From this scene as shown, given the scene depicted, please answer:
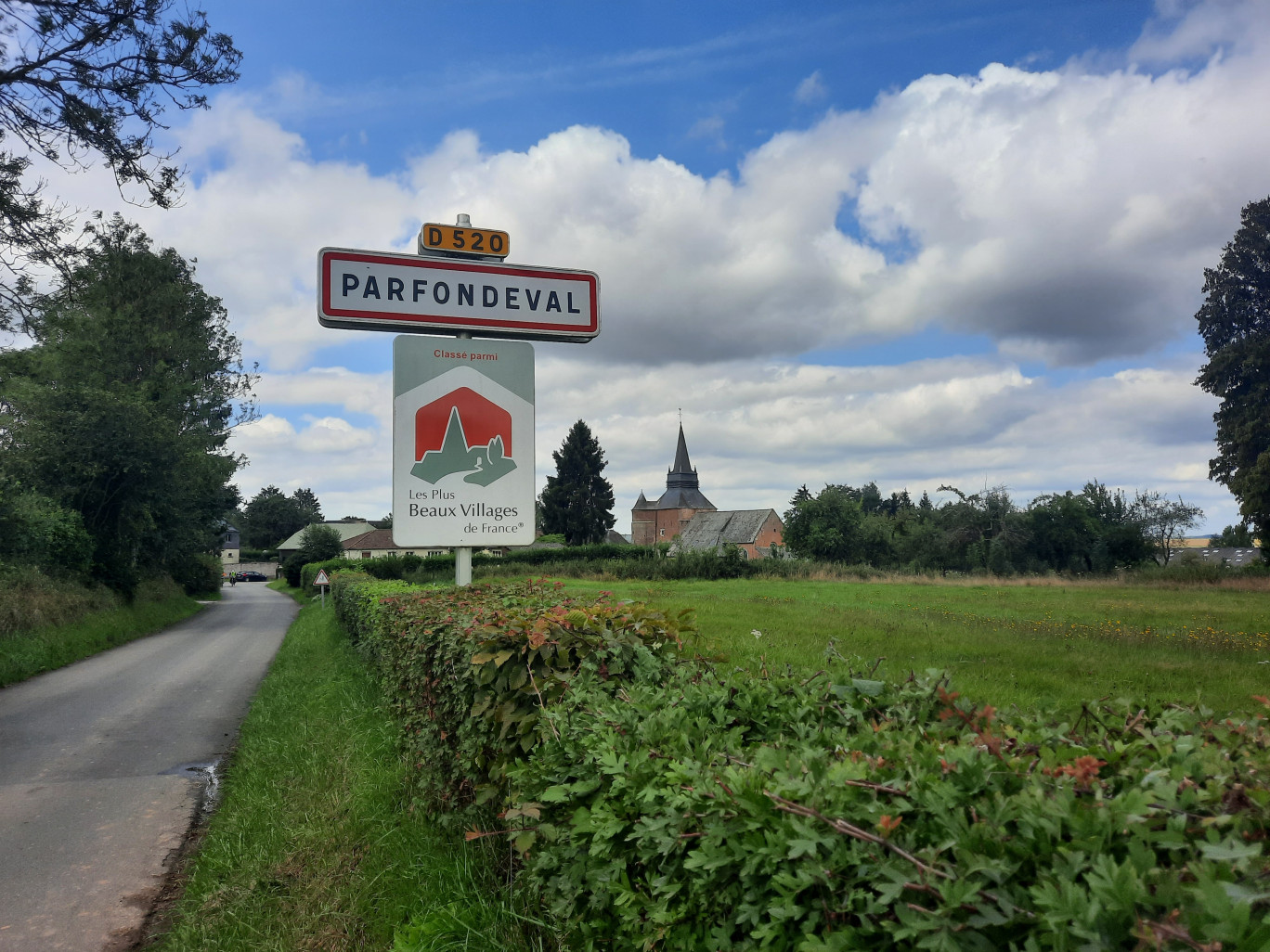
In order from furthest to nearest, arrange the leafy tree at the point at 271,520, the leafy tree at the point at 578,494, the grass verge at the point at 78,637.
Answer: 1. the leafy tree at the point at 271,520
2. the leafy tree at the point at 578,494
3. the grass verge at the point at 78,637

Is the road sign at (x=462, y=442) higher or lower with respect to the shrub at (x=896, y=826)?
higher

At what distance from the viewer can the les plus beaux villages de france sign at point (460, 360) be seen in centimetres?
716

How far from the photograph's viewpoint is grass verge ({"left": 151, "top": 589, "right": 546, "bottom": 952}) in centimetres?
328

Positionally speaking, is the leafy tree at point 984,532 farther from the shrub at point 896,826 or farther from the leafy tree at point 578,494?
the shrub at point 896,826

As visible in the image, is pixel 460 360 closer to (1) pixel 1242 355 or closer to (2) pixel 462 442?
(2) pixel 462 442

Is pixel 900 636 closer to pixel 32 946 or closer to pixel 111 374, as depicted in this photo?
pixel 32 946

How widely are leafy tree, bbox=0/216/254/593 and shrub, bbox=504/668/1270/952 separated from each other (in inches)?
577

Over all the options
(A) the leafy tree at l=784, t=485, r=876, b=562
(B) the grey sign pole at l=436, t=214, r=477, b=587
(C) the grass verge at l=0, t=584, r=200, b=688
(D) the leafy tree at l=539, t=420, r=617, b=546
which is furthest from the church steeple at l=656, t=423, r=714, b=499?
(B) the grey sign pole at l=436, t=214, r=477, b=587

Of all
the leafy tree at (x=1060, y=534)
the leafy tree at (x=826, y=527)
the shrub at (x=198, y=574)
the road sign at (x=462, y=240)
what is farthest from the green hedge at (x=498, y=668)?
the leafy tree at (x=826, y=527)

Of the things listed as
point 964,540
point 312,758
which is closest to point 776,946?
point 312,758

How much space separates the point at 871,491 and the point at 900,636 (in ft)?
351

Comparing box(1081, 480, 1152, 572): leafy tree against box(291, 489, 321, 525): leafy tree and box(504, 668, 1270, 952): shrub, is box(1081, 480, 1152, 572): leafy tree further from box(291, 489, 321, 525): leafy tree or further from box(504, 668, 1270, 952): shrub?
box(291, 489, 321, 525): leafy tree

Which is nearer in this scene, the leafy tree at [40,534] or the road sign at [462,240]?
the road sign at [462,240]

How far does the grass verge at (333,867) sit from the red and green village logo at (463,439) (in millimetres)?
2248
